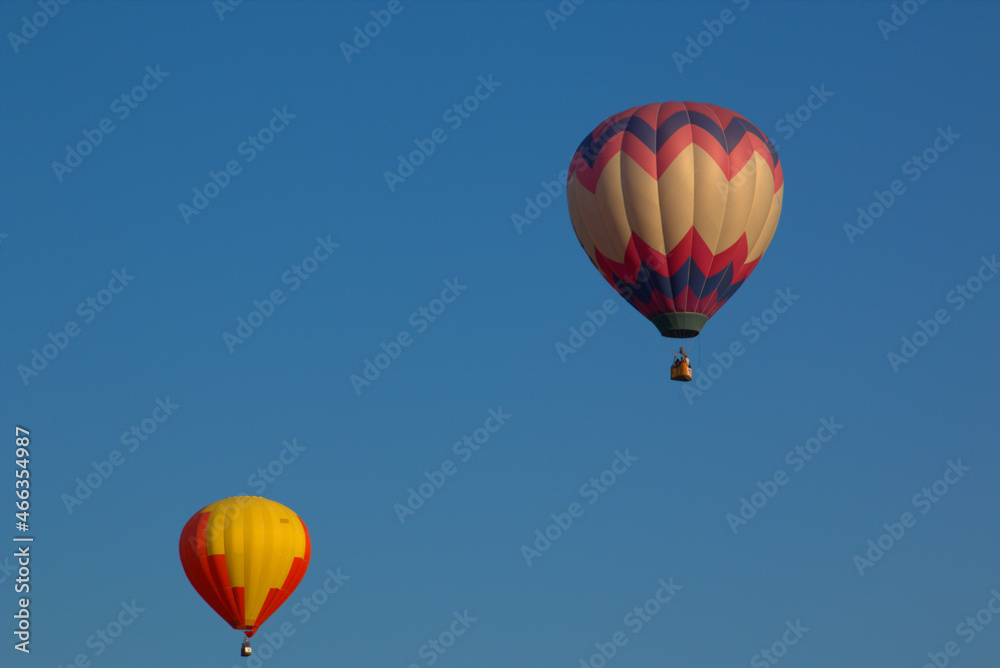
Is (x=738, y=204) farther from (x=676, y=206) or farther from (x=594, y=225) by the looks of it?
(x=594, y=225)

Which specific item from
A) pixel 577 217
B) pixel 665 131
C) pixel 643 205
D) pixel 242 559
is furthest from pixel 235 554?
pixel 665 131

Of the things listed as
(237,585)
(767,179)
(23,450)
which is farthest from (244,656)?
(767,179)

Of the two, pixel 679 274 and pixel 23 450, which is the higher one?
pixel 679 274

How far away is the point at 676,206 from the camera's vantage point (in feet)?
149

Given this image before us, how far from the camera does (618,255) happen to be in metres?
46.0

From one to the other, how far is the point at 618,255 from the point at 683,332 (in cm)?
236

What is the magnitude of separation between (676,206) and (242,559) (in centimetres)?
1716

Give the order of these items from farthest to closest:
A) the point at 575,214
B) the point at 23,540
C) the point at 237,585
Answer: the point at 237,585
the point at 575,214
the point at 23,540

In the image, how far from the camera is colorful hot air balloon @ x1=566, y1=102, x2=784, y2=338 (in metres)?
45.3

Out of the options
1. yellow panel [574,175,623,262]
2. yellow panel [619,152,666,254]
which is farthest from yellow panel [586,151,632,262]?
yellow panel [619,152,666,254]

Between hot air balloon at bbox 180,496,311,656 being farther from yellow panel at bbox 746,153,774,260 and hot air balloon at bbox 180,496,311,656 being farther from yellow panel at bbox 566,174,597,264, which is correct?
yellow panel at bbox 746,153,774,260

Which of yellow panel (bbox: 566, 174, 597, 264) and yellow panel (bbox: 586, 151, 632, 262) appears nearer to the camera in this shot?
yellow panel (bbox: 586, 151, 632, 262)

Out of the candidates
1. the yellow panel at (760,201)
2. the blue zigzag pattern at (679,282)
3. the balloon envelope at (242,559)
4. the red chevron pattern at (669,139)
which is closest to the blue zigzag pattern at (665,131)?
the red chevron pattern at (669,139)

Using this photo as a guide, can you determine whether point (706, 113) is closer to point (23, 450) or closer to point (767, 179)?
point (767, 179)
